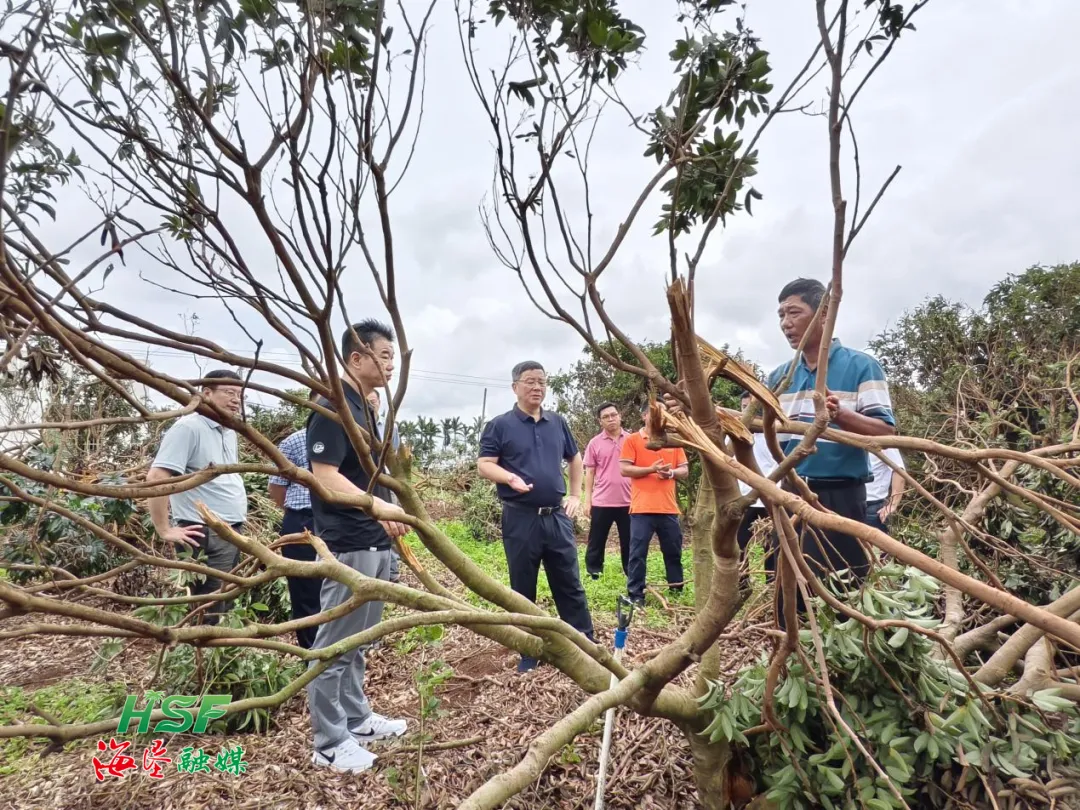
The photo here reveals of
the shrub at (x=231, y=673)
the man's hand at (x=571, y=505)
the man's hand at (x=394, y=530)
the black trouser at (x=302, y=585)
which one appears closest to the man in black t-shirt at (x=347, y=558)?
the man's hand at (x=394, y=530)

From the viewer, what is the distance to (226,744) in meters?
2.65

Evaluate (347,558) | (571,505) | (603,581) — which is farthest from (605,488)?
(347,558)

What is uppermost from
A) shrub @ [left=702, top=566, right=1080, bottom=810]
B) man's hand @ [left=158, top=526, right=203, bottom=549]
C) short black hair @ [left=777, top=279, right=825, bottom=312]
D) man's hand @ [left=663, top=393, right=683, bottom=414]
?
short black hair @ [left=777, top=279, right=825, bottom=312]

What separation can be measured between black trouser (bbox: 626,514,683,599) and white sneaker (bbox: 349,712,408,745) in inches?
99.3

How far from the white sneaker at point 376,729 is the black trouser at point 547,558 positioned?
3.46ft

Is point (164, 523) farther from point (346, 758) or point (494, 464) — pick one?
point (494, 464)

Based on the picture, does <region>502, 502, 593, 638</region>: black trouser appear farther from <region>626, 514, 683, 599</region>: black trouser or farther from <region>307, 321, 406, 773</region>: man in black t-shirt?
<region>626, 514, 683, 599</region>: black trouser

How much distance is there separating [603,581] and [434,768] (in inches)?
156

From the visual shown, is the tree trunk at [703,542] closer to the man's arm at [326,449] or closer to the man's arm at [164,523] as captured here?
the man's arm at [326,449]

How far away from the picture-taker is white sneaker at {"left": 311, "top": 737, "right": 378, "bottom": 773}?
2.50 meters

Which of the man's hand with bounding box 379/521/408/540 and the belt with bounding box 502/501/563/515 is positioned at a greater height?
the man's hand with bounding box 379/521/408/540

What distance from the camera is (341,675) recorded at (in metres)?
2.60

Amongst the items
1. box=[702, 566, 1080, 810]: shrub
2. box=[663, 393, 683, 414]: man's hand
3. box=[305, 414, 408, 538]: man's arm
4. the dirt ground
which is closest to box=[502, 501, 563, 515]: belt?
the dirt ground

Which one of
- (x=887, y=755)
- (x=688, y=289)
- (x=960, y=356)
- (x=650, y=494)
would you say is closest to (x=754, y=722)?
(x=887, y=755)
